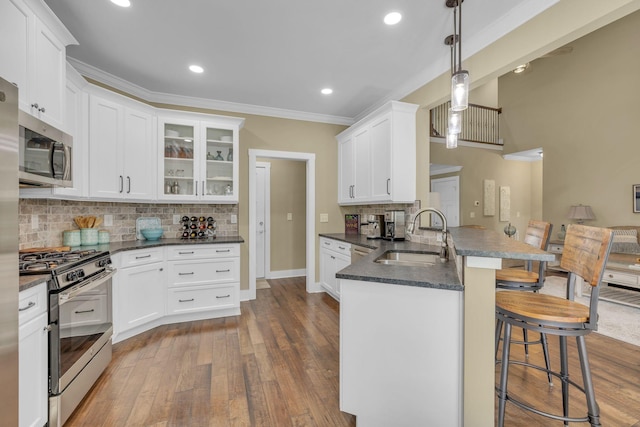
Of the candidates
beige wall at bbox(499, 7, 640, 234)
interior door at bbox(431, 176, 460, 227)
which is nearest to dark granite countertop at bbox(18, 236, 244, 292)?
interior door at bbox(431, 176, 460, 227)

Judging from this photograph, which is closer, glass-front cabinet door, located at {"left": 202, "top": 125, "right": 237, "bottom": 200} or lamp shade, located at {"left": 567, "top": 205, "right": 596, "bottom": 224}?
glass-front cabinet door, located at {"left": 202, "top": 125, "right": 237, "bottom": 200}

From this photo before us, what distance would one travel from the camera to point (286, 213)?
18.0 ft

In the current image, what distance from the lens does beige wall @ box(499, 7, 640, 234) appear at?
5.03 meters

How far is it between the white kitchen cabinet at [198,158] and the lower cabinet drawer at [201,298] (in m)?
1.11

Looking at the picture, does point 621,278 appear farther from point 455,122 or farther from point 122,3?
point 122,3

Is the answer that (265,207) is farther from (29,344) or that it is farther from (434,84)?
(29,344)

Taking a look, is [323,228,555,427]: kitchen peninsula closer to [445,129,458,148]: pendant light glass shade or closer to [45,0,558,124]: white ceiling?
[445,129,458,148]: pendant light glass shade

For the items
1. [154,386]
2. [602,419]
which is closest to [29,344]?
[154,386]

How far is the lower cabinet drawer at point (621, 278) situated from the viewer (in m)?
3.99

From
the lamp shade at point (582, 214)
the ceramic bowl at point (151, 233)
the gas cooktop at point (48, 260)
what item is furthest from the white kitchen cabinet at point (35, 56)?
the lamp shade at point (582, 214)

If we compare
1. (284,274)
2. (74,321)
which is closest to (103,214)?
(74,321)

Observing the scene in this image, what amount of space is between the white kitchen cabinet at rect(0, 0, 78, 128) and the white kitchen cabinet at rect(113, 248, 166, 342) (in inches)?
53.2

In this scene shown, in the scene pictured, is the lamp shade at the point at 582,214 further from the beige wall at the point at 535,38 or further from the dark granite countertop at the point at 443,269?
the dark granite countertop at the point at 443,269

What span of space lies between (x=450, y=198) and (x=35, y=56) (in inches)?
298
